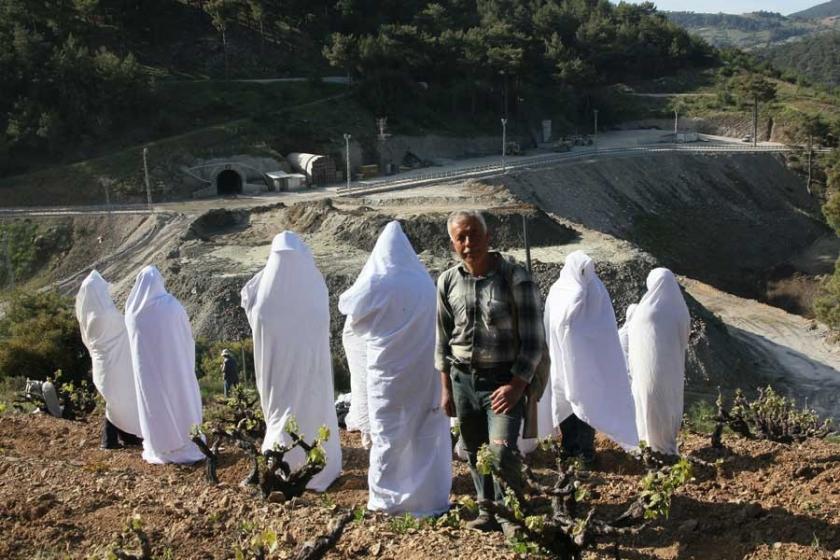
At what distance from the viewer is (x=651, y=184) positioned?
42438 mm

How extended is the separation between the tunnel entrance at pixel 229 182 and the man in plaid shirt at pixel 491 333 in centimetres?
3413

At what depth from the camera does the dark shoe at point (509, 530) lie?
14.4 ft

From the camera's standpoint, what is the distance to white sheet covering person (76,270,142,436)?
25.9 ft

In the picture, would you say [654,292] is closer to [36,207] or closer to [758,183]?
[36,207]

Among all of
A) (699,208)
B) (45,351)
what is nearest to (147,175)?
(45,351)

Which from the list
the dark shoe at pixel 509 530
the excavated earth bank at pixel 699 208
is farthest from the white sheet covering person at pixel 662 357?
the excavated earth bank at pixel 699 208

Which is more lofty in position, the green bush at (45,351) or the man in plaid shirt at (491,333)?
the man in plaid shirt at (491,333)

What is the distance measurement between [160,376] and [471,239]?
376 centimetres

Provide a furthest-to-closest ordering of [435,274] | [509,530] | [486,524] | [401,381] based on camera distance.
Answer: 1. [435,274]
2. [401,381]
3. [486,524]
4. [509,530]

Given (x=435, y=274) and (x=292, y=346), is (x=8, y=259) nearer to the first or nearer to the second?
(x=435, y=274)

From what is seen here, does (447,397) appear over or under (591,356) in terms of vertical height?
over

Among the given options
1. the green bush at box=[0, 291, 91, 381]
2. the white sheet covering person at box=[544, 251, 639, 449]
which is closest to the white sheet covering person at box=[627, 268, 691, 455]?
the white sheet covering person at box=[544, 251, 639, 449]

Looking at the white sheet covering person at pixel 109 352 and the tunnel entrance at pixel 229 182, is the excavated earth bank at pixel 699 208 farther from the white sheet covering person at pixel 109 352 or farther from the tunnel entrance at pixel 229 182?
the white sheet covering person at pixel 109 352

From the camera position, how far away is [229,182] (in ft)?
127
